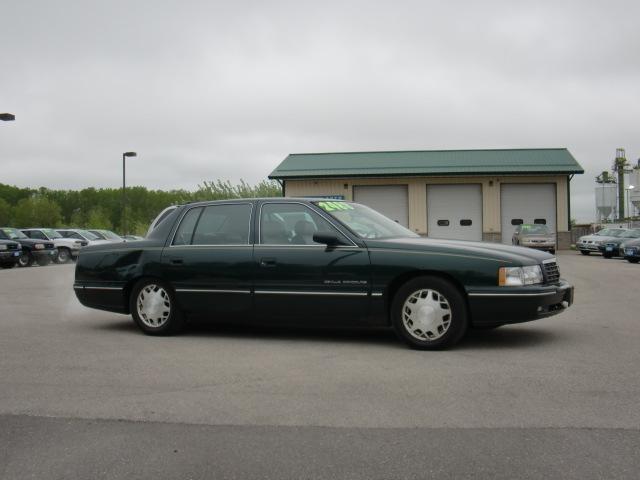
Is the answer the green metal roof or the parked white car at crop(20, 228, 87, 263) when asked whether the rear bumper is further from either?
the green metal roof

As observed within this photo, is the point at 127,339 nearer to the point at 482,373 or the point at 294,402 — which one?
the point at 294,402

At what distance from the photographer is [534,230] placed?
32.4 meters

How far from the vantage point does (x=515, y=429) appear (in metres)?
4.05

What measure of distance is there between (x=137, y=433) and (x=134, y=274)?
384 centimetres

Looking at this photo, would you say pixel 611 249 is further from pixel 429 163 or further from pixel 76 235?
pixel 76 235

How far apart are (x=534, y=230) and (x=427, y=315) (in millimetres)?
27517

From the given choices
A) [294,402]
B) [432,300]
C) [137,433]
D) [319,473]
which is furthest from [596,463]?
[432,300]

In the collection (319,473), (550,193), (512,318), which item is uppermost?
(550,193)

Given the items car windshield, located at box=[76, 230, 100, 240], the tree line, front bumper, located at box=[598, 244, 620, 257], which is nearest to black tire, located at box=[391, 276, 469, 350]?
front bumper, located at box=[598, 244, 620, 257]

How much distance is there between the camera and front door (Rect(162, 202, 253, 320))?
7199 millimetres

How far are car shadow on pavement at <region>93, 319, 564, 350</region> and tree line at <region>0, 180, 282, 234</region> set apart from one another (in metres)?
84.7

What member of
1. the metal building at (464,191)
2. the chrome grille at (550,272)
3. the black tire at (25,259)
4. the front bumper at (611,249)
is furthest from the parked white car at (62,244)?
the chrome grille at (550,272)

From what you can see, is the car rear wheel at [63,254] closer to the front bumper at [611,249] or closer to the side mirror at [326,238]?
the front bumper at [611,249]

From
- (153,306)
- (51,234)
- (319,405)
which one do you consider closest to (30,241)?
(51,234)
